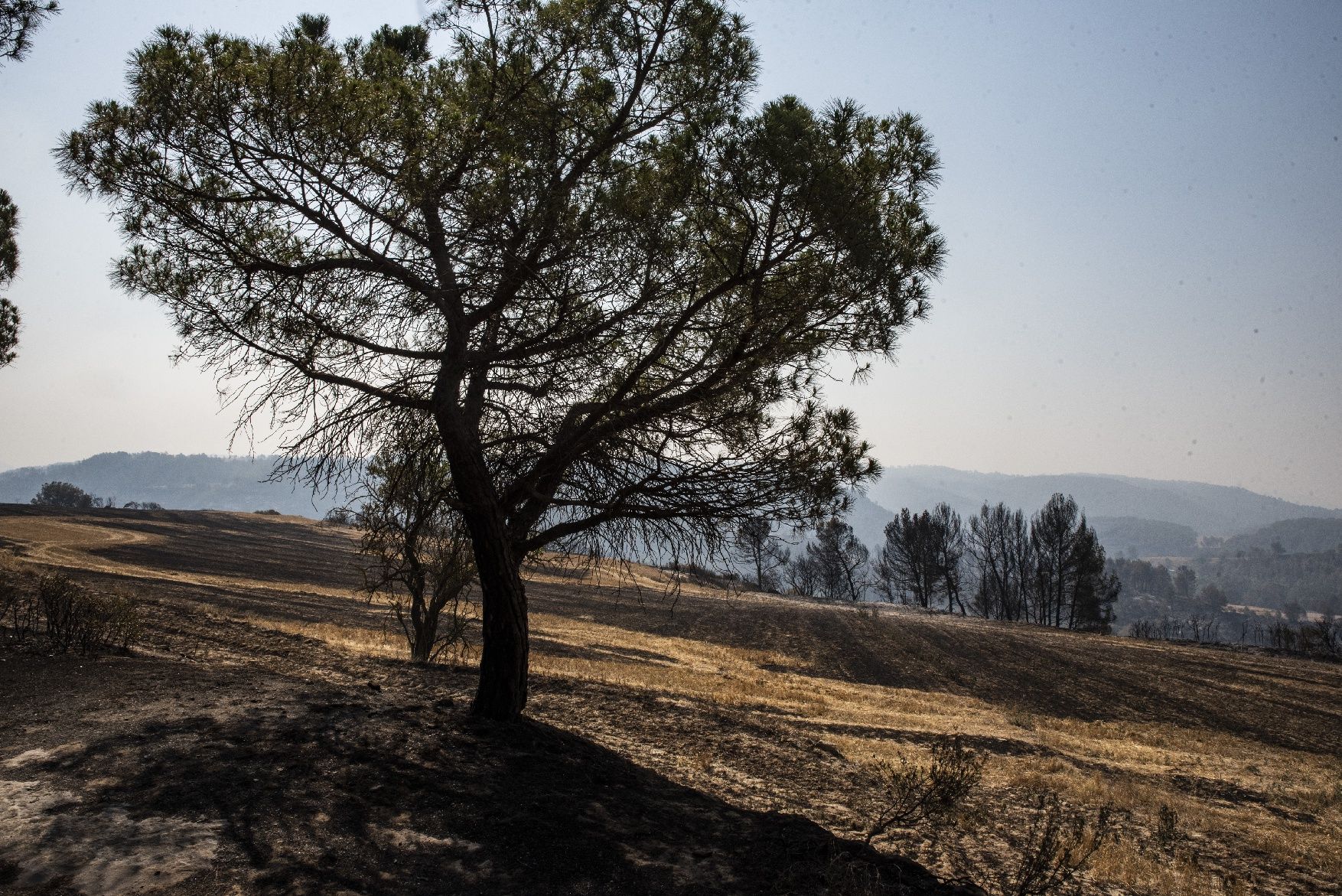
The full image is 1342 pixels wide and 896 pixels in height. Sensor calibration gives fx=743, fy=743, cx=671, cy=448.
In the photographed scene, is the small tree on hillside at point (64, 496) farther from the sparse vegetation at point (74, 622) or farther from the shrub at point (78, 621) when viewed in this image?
the shrub at point (78, 621)

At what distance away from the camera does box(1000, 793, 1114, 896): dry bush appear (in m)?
5.65

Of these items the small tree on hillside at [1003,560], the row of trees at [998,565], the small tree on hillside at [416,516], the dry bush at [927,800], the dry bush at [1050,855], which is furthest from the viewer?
the small tree on hillside at [1003,560]

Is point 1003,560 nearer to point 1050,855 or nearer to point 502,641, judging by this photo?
point 1050,855

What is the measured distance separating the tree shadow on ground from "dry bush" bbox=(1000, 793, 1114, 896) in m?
0.73

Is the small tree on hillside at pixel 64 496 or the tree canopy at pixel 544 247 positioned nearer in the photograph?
the tree canopy at pixel 544 247

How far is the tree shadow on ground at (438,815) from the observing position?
484 centimetres

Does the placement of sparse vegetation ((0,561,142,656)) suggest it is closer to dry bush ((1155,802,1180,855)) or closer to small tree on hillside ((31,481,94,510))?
dry bush ((1155,802,1180,855))

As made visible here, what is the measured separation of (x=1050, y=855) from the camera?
5758 millimetres

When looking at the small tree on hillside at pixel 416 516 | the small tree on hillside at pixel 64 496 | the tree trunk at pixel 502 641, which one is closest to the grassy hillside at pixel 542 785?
the tree trunk at pixel 502 641

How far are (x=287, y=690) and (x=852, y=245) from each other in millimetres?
7947

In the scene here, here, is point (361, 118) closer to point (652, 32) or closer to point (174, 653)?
point (652, 32)

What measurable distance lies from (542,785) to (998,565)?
90528 mm

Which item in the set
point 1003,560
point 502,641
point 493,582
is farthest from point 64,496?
point 493,582

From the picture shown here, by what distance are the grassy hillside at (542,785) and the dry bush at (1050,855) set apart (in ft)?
0.48
